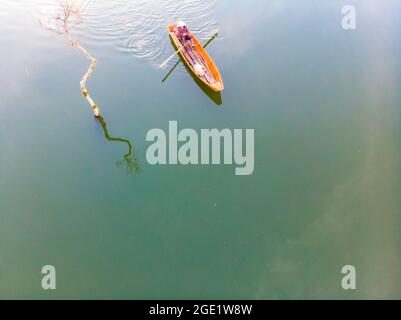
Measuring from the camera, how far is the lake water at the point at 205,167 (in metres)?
2.92

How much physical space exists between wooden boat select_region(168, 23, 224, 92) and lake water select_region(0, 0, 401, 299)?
0.28ft

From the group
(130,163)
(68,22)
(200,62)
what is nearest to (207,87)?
(200,62)

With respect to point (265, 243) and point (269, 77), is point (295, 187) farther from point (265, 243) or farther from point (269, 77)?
point (269, 77)

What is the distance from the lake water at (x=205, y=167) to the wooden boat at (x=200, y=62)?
0.09m

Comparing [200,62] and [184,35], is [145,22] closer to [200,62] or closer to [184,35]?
[184,35]

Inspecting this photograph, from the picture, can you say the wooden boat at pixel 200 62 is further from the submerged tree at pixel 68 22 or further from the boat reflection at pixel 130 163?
the boat reflection at pixel 130 163

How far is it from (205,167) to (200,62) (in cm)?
106

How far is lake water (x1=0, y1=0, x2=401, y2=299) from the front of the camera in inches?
115

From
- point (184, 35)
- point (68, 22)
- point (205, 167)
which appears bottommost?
point (205, 167)

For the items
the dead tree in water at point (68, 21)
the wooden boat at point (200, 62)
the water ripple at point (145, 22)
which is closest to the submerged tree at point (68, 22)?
the dead tree in water at point (68, 21)

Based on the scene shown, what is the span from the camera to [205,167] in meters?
3.00

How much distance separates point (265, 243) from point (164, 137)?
54.9 inches

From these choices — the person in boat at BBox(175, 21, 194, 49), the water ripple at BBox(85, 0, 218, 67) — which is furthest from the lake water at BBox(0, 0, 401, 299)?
the person in boat at BBox(175, 21, 194, 49)

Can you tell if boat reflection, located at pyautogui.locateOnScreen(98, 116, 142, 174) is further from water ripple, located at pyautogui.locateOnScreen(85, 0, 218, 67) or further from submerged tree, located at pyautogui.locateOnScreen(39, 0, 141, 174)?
water ripple, located at pyautogui.locateOnScreen(85, 0, 218, 67)
